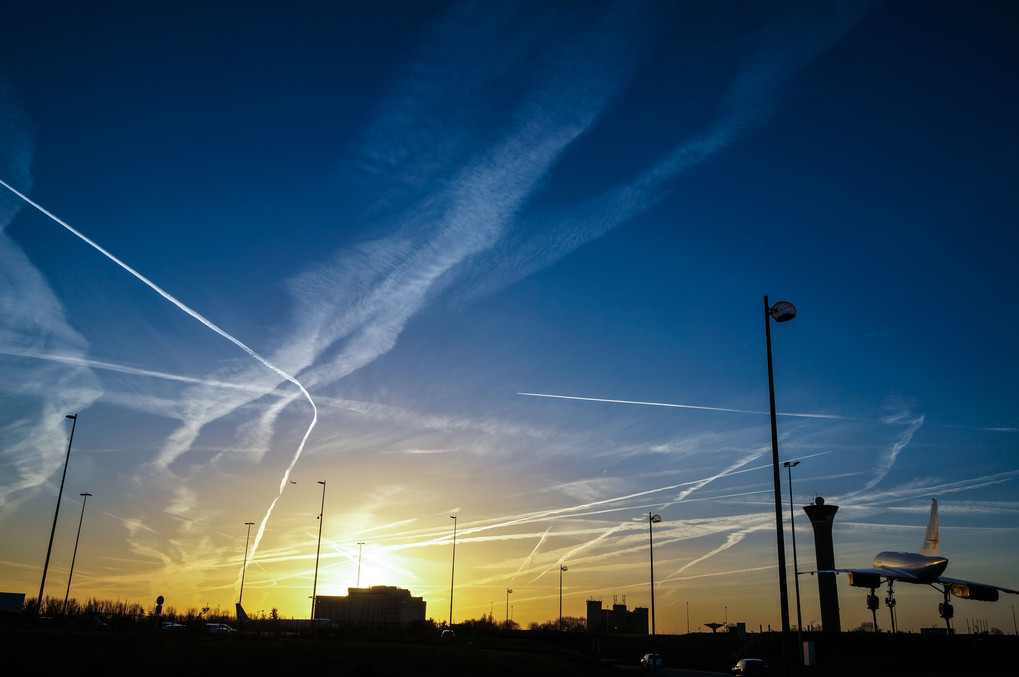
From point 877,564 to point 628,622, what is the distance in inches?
5547

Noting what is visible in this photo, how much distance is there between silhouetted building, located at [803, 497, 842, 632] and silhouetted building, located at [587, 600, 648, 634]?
6715 centimetres

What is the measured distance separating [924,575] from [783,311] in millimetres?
Answer: 42719

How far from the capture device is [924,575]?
5112 cm

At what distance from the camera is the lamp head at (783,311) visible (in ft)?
65.1

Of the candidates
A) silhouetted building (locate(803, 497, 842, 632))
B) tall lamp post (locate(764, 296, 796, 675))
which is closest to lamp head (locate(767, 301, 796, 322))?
tall lamp post (locate(764, 296, 796, 675))

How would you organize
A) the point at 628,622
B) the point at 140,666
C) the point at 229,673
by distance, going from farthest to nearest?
the point at 628,622
the point at 229,673
the point at 140,666

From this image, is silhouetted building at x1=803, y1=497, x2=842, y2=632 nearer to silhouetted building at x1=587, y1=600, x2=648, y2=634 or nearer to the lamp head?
silhouetted building at x1=587, y1=600, x2=648, y2=634

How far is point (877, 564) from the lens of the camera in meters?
57.2

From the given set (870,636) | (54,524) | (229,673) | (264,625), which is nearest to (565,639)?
(870,636)

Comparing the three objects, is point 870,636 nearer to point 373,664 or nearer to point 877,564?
point 877,564

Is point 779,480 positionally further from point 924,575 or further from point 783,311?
point 924,575

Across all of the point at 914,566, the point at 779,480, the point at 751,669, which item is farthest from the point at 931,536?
the point at 779,480

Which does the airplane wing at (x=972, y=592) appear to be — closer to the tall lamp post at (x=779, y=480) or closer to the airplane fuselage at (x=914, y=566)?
the airplane fuselage at (x=914, y=566)

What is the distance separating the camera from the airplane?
42.9m
